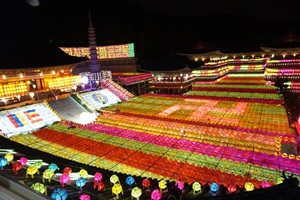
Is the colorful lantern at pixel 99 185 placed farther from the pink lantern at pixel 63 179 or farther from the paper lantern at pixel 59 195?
the paper lantern at pixel 59 195

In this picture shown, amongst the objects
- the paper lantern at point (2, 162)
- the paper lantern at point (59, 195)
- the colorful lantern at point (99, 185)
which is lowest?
the colorful lantern at point (99, 185)

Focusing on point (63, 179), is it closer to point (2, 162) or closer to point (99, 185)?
point (99, 185)

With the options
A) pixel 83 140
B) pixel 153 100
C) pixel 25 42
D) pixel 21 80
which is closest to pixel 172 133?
pixel 83 140

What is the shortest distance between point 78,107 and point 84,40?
90.0 ft

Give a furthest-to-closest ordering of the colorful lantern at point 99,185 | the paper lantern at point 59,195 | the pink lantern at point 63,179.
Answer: the colorful lantern at point 99,185 < the pink lantern at point 63,179 < the paper lantern at point 59,195

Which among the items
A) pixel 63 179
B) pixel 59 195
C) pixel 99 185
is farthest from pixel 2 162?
pixel 99 185

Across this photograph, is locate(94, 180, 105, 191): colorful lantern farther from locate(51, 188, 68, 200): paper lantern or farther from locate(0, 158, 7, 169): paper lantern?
locate(0, 158, 7, 169): paper lantern

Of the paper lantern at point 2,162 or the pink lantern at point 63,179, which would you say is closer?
the paper lantern at point 2,162

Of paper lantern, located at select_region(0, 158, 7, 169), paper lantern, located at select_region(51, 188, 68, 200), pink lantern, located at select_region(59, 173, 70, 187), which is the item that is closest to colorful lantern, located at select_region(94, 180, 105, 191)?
pink lantern, located at select_region(59, 173, 70, 187)

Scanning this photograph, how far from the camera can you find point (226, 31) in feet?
183

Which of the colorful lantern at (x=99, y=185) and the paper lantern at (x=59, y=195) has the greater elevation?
the paper lantern at (x=59, y=195)

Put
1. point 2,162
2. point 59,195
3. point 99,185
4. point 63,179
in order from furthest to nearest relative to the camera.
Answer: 1. point 99,185
2. point 63,179
3. point 2,162
4. point 59,195

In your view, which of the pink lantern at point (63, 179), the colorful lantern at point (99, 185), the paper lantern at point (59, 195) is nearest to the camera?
the paper lantern at point (59, 195)

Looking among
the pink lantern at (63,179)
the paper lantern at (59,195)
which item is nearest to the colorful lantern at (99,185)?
the pink lantern at (63,179)
